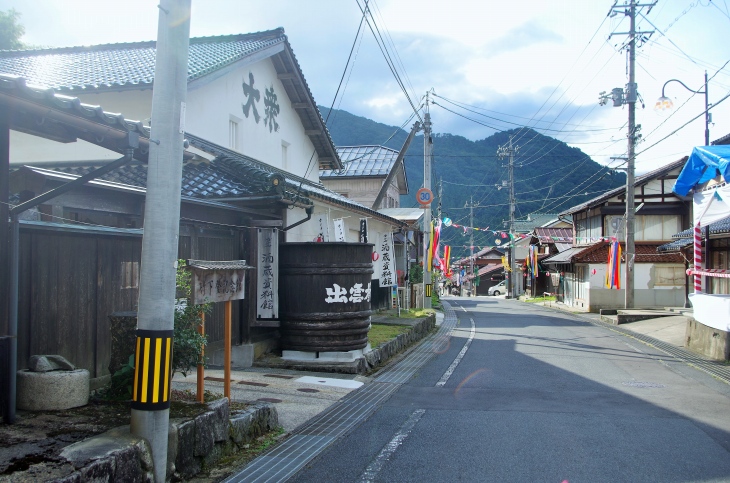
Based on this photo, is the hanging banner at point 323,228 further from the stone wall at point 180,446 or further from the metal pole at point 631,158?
the metal pole at point 631,158

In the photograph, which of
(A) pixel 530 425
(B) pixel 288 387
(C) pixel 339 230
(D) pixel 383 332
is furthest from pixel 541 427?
(C) pixel 339 230

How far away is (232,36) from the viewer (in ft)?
59.3

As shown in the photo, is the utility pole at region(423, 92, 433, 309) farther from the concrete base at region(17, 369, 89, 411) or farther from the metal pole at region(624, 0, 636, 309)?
the concrete base at region(17, 369, 89, 411)

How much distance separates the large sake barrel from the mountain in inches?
1965

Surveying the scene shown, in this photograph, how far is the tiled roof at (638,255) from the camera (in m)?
33.1

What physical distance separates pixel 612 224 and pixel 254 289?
30.2 m

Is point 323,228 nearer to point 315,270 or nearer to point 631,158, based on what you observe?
point 315,270

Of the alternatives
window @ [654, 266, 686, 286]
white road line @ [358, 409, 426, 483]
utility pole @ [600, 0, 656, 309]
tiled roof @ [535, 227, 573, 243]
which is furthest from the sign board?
tiled roof @ [535, 227, 573, 243]

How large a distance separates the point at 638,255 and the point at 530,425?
96.9 feet

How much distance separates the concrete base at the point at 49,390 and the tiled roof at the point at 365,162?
29557mm

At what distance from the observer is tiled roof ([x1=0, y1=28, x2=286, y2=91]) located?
41.6 feet

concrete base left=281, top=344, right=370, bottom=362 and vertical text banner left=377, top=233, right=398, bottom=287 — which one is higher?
vertical text banner left=377, top=233, right=398, bottom=287

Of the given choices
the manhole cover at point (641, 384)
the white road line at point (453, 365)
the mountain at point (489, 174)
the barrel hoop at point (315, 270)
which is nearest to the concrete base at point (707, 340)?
the manhole cover at point (641, 384)

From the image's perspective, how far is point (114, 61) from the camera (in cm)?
1562
